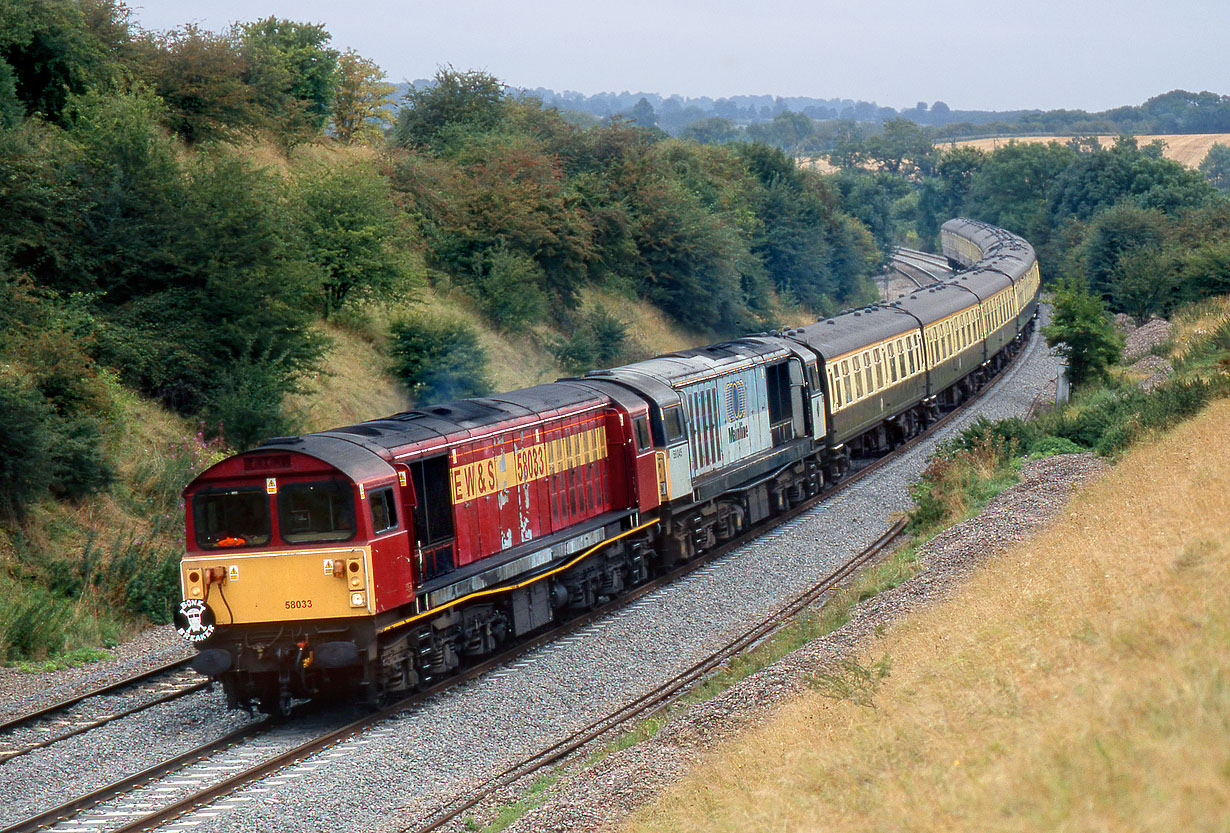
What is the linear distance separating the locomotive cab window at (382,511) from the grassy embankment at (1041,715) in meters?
5.38

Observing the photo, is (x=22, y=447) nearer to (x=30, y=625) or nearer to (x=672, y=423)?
(x=30, y=625)

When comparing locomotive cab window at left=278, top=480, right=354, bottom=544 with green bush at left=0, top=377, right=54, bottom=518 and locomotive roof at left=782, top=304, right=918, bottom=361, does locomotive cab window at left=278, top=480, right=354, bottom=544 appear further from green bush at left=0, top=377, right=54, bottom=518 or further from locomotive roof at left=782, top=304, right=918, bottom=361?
locomotive roof at left=782, top=304, right=918, bottom=361

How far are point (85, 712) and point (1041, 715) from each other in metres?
12.1

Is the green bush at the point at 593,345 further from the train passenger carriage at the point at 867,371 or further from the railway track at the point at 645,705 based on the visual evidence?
the railway track at the point at 645,705

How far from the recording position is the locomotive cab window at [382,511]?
46.3 feet

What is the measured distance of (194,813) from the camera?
1139 cm

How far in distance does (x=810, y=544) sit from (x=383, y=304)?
20729 millimetres

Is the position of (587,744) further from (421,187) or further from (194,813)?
(421,187)

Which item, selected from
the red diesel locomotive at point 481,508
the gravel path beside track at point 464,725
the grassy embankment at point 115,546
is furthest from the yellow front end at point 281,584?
the grassy embankment at point 115,546

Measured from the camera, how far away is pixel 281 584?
1410cm

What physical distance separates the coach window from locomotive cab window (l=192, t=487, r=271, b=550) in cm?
770

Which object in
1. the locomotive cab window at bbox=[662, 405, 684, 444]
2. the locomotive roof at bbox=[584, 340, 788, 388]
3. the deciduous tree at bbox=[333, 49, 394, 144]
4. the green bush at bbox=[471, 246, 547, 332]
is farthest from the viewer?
the deciduous tree at bbox=[333, 49, 394, 144]

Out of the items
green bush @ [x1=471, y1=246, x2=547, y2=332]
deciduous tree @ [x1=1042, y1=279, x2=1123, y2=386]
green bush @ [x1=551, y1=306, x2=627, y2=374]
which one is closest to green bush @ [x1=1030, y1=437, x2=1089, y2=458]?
deciduous tree @ [x1=1042, y1=279, x2=1123, y2=386]

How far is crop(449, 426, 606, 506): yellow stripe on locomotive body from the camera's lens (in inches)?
647
